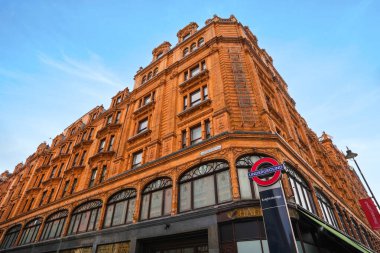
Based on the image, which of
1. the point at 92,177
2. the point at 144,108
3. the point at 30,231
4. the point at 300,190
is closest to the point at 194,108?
the point at 144,108

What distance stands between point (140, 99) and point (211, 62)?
10.0m

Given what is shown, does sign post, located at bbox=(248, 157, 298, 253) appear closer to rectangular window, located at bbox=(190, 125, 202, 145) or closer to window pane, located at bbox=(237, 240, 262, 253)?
window pane, located at bbox=(237, 240, 262, 253)

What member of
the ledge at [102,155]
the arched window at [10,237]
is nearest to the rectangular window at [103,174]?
the ledge at [102,155]

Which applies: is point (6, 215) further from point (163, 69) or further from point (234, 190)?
point (234, 190)

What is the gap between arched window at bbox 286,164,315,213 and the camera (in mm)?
14010

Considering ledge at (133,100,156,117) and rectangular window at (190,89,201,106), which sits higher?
ledge at (133,100,156,117)

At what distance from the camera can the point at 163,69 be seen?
2616 centimetres

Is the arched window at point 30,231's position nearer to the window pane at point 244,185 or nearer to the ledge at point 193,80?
the ledge at point 193,80

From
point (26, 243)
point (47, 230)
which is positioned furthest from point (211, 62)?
point (26, 243)

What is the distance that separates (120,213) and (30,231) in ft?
50.1

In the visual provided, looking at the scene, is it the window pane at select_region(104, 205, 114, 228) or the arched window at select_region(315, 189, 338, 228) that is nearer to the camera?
the window pane at select_region(104, 205, 114, 228)

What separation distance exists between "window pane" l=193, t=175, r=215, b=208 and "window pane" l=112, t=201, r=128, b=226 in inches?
256

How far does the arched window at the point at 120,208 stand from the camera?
1661 centimetres

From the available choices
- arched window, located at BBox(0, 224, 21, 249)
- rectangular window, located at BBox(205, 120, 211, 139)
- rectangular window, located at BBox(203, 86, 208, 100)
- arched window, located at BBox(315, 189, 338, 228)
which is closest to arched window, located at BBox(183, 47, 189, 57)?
rectangular window, located at BBox(203, 86, 208, 100)
